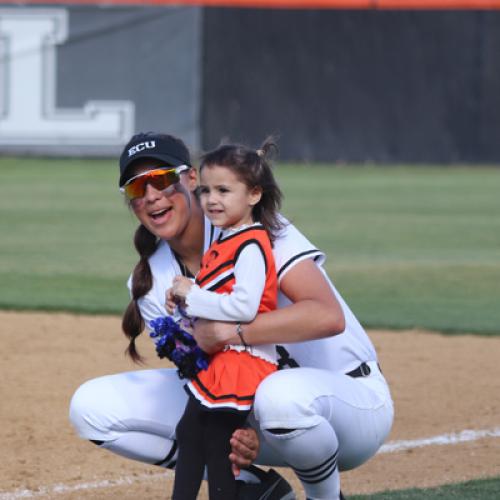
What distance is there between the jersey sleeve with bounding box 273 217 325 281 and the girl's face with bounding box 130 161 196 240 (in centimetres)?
35

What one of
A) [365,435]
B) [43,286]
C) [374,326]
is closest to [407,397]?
[374,326]

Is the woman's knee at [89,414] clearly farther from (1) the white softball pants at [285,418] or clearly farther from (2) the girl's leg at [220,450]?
(2) the girl's leg at [220,450]

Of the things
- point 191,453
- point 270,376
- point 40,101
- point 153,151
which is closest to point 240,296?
point 270,376

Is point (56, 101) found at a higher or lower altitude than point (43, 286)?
higher

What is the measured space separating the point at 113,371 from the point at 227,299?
252 cm

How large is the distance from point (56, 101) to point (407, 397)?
36.7 ft

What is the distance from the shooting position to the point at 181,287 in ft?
11.2

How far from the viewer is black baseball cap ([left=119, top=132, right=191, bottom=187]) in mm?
3623

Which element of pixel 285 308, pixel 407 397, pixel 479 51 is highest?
pixel 479 51

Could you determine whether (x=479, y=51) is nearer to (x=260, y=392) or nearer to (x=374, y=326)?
(x=374, y=326)

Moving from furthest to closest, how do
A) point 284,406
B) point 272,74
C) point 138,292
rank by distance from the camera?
1. point 272,74
2. point 138,292
3. point 284,406

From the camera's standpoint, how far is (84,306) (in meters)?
7.32

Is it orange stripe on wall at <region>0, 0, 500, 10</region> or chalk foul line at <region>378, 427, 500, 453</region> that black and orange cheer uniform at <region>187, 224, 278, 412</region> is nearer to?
chalk foul line at <region>378, 427, 500, 453</region>

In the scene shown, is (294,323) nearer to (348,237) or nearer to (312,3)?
(348,237)
